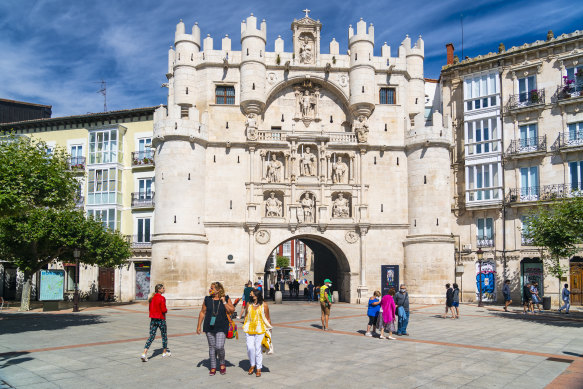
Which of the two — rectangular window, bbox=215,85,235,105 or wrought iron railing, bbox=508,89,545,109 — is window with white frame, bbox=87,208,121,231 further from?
wrought iron railing, bbox=508,89,545,109

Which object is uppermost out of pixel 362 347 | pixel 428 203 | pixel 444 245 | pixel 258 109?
pixel 258 109

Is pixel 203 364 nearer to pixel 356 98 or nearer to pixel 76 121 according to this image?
pixel 356 98

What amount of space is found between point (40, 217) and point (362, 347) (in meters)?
22.0

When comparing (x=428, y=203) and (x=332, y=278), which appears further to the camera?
(x=332, y=278)

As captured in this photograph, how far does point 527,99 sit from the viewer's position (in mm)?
36688

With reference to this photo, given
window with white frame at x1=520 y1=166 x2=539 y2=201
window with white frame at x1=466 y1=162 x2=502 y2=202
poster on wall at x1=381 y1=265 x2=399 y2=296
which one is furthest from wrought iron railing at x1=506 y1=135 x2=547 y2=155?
poster on wall at x1=381 y1=265 x2=399 y2=296

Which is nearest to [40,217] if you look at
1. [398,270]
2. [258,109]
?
[258,109]

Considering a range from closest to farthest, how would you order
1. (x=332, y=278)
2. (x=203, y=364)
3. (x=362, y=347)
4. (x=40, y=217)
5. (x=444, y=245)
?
1. (x=203, y=364)
2. (x=362, y=347)
3. (x=40, y=217)
4. (x=444, y=245)
5. (x=332, y=278)

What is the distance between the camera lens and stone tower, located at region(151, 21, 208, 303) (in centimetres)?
3403

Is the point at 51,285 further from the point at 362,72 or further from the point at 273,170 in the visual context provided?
the point at 362,72

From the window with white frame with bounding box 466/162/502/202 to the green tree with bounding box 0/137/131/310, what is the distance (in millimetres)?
26109

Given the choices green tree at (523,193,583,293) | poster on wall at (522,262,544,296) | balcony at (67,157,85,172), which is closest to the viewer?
green tree at (523,193,583,293)

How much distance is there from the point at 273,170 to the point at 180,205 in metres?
7.29

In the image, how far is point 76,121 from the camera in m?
44.2
